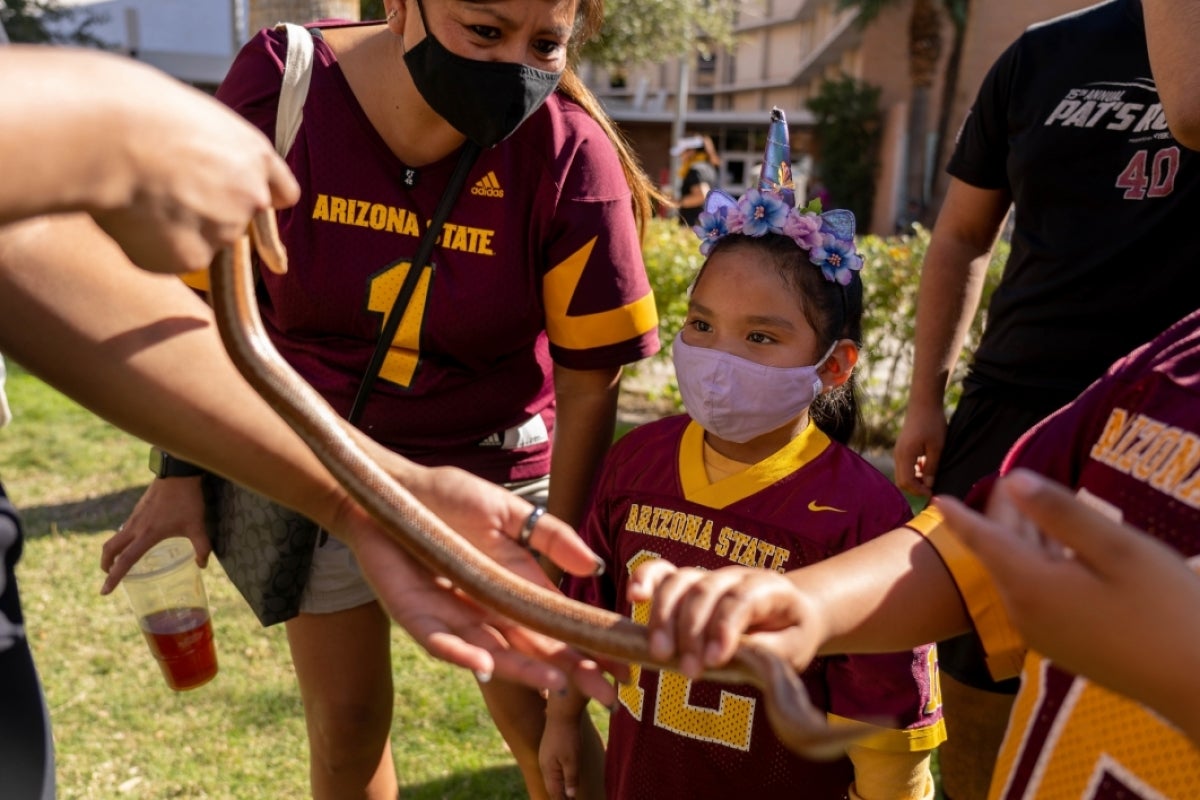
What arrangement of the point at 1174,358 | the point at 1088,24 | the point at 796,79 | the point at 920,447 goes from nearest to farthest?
the point at 1174,358
the point at 1088,24
the point at 920,447
the point at 796,79

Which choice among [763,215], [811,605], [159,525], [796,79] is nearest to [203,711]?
[159,525]

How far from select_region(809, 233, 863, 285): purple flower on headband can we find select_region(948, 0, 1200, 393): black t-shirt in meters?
0.64

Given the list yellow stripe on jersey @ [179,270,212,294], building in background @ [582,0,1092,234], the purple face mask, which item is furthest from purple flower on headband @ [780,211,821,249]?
building in background @ [582,0,1092,234]

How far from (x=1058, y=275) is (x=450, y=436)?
162cm

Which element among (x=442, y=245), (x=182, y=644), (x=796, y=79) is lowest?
(x=796, y=79)

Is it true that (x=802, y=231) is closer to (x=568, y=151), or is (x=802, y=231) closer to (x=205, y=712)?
(x=568, y=151)

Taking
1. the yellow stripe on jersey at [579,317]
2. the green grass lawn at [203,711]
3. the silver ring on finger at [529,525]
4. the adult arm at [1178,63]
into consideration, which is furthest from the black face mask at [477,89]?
the green grass lawn at [203,711]

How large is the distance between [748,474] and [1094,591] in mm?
1347

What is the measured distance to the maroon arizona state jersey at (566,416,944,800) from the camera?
219cm

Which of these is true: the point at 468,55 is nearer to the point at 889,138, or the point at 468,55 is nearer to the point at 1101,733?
the point at 1101,733

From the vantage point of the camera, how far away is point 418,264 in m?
2.52

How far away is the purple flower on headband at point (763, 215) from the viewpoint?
2.55 metres

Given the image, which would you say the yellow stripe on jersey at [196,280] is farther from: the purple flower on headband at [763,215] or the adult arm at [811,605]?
the adult arm at [811,605]

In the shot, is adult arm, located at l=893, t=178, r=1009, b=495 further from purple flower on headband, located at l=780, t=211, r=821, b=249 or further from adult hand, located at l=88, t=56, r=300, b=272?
adult hand, located at l=88, t=56, r=300, b=272
